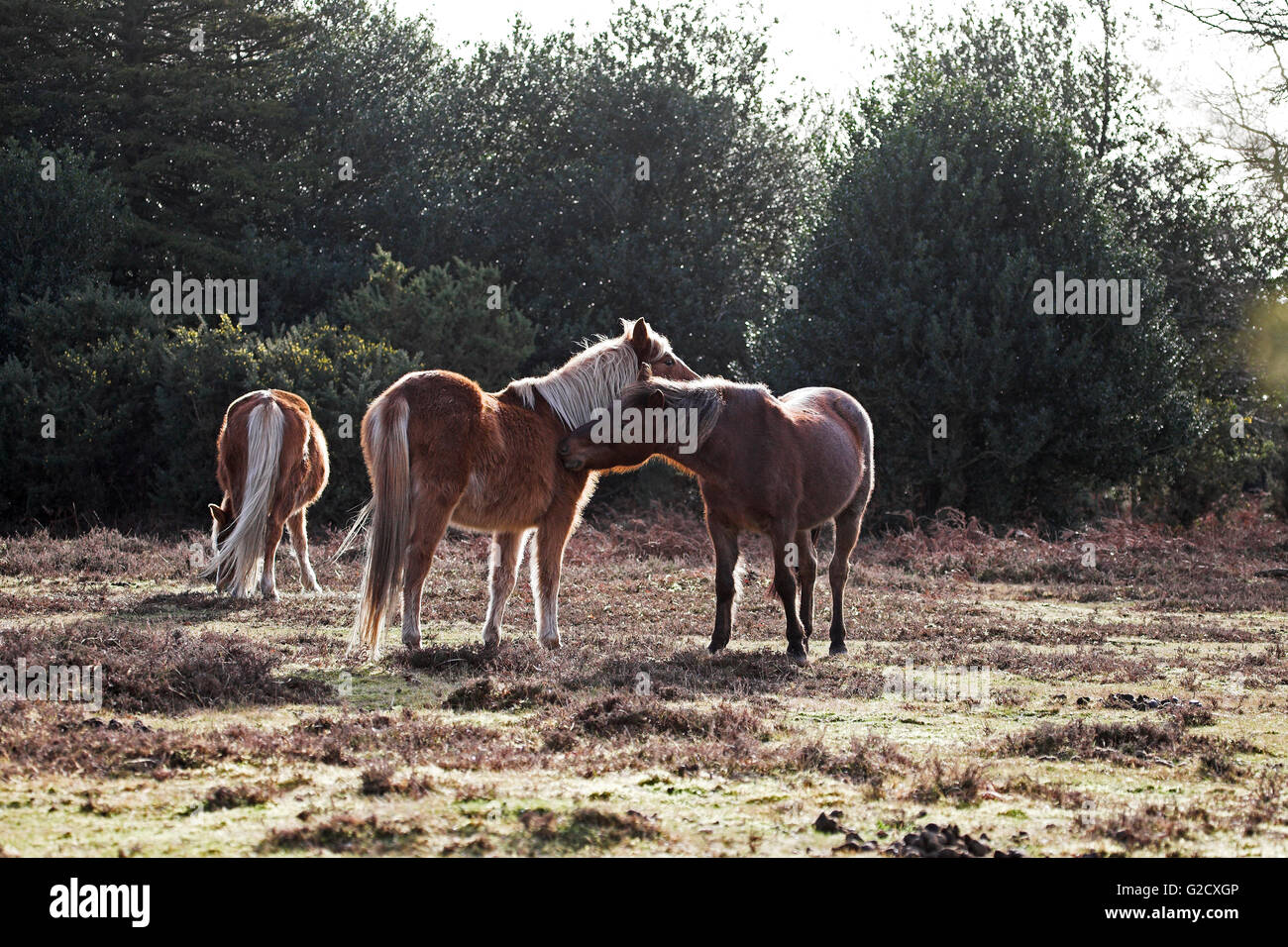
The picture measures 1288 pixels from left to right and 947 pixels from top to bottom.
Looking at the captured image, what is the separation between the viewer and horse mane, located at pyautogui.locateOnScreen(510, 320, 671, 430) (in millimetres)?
8672

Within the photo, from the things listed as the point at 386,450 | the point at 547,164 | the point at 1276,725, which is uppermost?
the point at 547,164

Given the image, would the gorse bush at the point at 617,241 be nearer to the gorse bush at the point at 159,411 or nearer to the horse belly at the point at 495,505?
the gorse bush at the point at 159,411

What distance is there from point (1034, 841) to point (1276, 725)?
3.13 meters

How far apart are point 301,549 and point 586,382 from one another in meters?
4.40

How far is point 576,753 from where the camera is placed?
537 centimetres

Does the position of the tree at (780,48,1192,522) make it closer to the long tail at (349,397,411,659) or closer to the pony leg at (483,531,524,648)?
the pony leg at (483,531,524,648)

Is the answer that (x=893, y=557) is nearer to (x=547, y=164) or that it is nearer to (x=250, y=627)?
(x=250, y=627)

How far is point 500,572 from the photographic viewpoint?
8.66 m

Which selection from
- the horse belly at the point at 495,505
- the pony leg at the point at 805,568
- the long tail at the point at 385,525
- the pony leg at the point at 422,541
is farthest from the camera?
the pony leg at the point at 805,568

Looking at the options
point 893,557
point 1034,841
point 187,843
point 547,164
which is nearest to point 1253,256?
point 893,557

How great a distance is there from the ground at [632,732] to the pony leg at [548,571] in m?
0.20

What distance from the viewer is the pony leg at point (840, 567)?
9.40 m

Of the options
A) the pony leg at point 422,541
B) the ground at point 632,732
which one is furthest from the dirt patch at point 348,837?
the pony leg at point 422,541

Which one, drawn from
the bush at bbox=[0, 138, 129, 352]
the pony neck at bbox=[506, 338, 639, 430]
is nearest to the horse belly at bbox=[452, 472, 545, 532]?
the pony neck at bbox=[506, 338, 639, 430]
